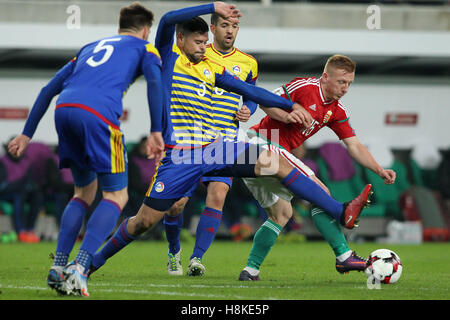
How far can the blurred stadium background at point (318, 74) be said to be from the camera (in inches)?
543

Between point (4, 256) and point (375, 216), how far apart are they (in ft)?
25.6

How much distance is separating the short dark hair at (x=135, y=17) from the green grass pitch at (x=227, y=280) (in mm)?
1805

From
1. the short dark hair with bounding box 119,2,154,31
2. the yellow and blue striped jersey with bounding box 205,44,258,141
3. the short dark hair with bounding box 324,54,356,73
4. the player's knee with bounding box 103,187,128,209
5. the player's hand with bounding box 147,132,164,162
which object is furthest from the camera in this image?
the yellow and blue striped jersey with bounding box 205,44,258,141

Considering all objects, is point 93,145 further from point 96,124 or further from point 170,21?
point 170,21

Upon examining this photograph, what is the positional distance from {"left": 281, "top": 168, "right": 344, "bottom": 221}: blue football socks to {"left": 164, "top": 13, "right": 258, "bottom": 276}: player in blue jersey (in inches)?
50.3

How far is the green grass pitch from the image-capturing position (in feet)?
16.3

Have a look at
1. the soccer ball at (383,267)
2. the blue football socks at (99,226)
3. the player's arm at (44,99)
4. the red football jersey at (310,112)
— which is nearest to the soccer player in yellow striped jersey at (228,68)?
the red football jersey at (310,112)

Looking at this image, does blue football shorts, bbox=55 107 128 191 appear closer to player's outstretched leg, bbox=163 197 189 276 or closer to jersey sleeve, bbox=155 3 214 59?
A: jersey sleeve, bbox=155 3 214 59

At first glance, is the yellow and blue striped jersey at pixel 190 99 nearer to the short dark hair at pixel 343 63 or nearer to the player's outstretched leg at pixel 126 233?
the player's outstretched leg at pixel 126 233

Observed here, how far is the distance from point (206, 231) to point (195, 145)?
4.01 ft

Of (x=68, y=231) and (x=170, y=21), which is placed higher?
(x=170, y=21)

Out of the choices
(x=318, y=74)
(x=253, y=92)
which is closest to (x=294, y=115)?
(x=253, y=92)

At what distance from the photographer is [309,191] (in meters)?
5.49

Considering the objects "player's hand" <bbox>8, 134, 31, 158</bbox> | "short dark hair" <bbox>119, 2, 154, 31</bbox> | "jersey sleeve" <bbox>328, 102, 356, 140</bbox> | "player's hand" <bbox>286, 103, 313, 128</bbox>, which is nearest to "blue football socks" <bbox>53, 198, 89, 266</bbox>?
"player's hand" <bbox>8, 134, 31, 158</bbox>
